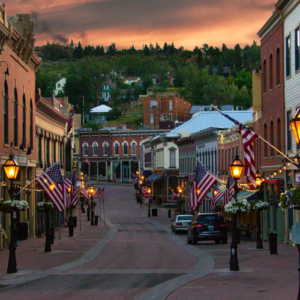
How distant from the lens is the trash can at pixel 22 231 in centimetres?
3326

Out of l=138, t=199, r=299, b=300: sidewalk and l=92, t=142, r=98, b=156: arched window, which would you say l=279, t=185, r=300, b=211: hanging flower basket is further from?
l=92, t=142, r=98, b=156: arched window

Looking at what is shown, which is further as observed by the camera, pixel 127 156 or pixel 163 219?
pixel 127 156

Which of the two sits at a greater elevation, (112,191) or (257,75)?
(257,75)

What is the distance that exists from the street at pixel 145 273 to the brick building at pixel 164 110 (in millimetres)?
92240

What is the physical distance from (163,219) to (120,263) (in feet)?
125

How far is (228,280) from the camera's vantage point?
1666 centimetres

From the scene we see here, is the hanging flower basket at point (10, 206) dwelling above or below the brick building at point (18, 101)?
below

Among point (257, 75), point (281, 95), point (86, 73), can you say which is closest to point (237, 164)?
point (281, 95)

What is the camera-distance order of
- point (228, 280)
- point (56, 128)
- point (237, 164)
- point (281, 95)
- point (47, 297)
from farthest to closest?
1. point (56, 128)
2. point (281, 95)
3. point (237, 164)
4. point (228, 280)
5. point (47, 297)

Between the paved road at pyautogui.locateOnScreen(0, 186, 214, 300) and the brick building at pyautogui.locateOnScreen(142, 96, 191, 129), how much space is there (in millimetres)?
92172

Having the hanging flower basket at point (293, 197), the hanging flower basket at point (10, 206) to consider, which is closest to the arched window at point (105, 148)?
the hanging flower basket at point (10, 206)

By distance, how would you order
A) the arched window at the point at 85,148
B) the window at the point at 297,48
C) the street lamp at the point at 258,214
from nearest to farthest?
the window at the point at 297,48
the street lamp at the point at 258,214
the arched window at the point at 85,148

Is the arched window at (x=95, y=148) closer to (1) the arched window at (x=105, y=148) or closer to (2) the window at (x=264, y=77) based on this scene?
(1) the arched window at (x=105, y=148)

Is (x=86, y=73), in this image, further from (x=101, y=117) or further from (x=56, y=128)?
(x=56, y=128)
